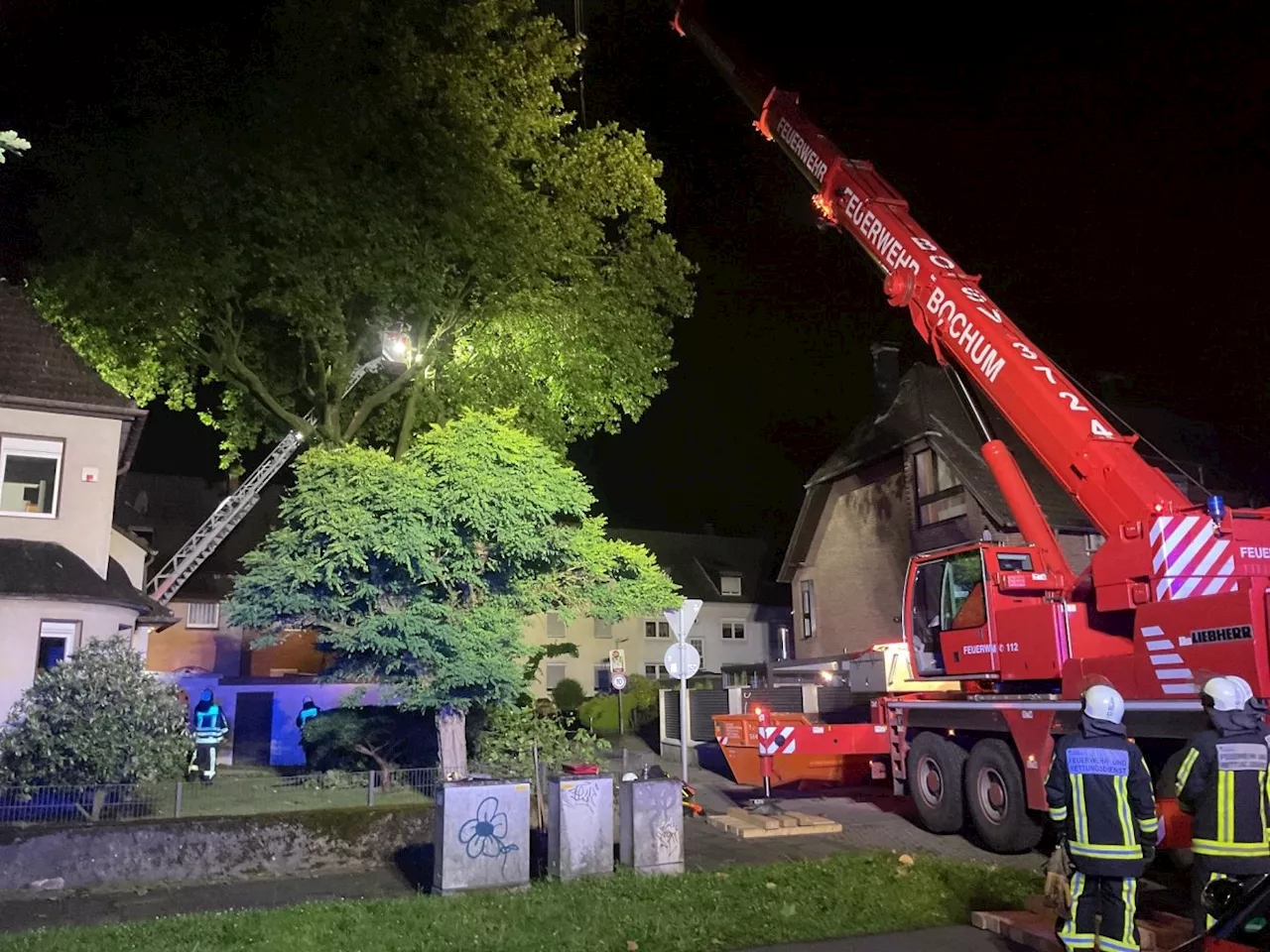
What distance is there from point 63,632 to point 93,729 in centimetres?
517

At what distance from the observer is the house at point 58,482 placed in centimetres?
1520

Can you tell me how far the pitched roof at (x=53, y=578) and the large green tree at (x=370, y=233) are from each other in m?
2.94

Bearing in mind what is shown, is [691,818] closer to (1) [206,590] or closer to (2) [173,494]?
(1) [206,590]

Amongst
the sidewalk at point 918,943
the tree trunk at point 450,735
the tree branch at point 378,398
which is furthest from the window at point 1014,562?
the tree branch at point 378,398

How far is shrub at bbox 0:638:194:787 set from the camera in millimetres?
10719

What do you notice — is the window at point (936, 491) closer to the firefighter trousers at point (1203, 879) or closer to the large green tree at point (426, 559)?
the large green tree at point (426, 559)

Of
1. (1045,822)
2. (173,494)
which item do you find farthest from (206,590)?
(1045,822)

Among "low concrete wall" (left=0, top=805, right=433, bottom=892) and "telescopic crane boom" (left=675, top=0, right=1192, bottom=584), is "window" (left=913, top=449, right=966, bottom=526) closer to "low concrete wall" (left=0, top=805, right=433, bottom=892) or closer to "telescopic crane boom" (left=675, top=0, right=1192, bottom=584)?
"telescopic crane boom" (left=675, top=0, right=1192, bottom=584)

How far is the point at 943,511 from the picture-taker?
2402cm

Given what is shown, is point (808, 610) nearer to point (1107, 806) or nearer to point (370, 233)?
point (370, 233)

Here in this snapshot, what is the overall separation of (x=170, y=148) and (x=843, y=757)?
43.3 ft

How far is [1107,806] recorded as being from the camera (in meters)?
5.86

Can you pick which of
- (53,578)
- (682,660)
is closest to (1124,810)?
(682,660)

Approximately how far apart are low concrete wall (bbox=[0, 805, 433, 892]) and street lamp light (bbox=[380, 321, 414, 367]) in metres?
8.05
